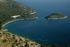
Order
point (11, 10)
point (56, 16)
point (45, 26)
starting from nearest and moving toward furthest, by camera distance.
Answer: point (45, 26)
point (56, 16)
point (11, 10)

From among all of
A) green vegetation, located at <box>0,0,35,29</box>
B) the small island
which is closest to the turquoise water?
the small island

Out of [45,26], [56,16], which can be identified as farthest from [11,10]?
[45,26]

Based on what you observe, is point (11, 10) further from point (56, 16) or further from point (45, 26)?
point (45, 26)

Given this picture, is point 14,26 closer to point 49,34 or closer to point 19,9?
point 49,34

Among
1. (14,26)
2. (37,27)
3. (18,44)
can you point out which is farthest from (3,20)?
(18,44)

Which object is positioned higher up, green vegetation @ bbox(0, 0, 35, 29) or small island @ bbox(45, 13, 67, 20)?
green vegetation @ bbox(0, 0, 35, 29)

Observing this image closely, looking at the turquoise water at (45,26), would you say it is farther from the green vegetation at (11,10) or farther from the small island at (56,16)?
the green vegetation at (11,10)

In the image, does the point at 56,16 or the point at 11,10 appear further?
the point at 11,10

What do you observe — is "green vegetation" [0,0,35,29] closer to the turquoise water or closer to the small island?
the turquoise water

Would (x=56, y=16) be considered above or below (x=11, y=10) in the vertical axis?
below
